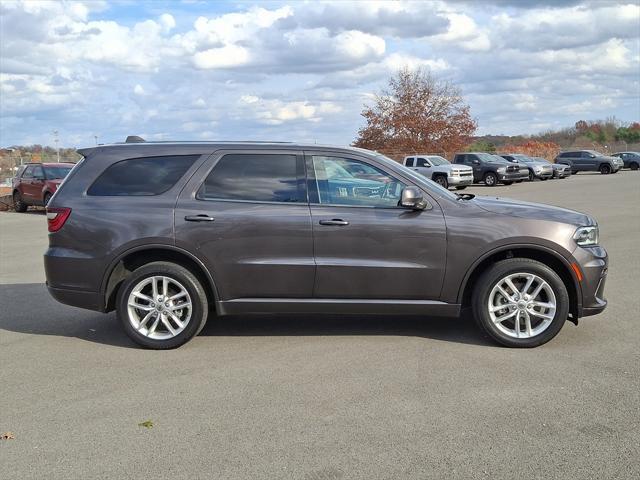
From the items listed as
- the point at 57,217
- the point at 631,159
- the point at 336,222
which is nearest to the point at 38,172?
the point at 57,217

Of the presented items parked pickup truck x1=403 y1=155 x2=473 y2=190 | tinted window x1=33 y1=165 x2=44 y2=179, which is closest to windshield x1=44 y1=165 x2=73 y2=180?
tinted window x1=33 y1=165 x2=44 y2=179

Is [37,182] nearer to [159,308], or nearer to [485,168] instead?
[159,308]

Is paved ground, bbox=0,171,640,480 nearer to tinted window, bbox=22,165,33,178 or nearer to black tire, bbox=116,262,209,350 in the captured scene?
black tire, bbox=116,262,209,350

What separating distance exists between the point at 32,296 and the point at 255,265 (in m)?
3.94

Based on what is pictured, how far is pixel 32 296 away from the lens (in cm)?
827

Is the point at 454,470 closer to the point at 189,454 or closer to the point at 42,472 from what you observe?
the point at 189,454

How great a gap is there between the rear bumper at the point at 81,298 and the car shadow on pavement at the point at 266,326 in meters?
0.41

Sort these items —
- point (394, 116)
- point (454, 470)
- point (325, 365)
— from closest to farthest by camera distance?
point (454, 470) → point (325, 365) → point (394, 116)

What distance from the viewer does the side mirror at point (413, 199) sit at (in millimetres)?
5602

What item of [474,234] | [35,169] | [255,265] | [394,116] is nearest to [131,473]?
[255,265]

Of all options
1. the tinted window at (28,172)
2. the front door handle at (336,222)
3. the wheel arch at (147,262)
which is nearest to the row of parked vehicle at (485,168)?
the tinted window at (28,172)

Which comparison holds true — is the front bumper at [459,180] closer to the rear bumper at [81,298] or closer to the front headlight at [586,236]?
the front headlight at [586,236]

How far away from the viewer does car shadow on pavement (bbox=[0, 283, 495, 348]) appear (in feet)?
20.5

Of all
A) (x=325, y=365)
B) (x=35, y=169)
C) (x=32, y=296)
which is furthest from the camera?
(x=35, y=169)
